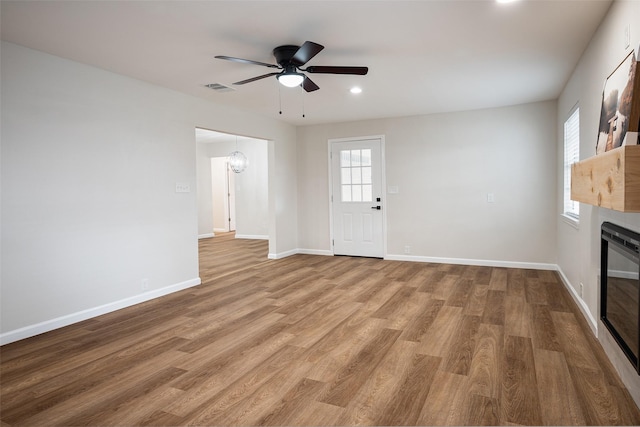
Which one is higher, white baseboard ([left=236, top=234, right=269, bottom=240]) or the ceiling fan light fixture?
the ceiling fan light fixture

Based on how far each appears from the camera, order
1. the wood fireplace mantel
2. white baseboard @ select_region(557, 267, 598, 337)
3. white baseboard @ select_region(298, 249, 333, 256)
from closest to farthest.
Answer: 1. the wood fireplace mantel
2. white baseboard @ select_region(557, 267, 598, 337)
3. white baseboard @ select_region(298, 249, 333, 256)

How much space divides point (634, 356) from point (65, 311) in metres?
4.39

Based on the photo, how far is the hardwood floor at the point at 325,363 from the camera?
6.86ft

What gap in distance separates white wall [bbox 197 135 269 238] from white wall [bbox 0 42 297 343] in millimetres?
4603

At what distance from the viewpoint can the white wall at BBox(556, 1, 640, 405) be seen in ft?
7.58

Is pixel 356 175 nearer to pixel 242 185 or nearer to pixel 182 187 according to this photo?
pixel 182 187

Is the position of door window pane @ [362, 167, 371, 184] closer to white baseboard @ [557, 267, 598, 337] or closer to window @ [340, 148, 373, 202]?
window @ [340, 148, 373, 202]

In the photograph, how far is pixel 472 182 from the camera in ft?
19.8

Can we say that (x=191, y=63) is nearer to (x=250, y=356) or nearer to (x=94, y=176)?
(x=94, y=176)

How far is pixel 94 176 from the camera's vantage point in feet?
12.5

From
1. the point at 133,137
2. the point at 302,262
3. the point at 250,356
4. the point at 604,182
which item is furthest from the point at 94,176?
the point at 604,182

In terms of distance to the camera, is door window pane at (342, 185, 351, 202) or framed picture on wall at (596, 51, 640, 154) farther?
door window pane at (342, 185, 351, 202)

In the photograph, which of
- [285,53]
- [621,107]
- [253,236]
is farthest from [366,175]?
[621,107]

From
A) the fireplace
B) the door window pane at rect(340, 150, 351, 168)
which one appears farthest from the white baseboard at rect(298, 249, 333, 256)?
the fireplace
